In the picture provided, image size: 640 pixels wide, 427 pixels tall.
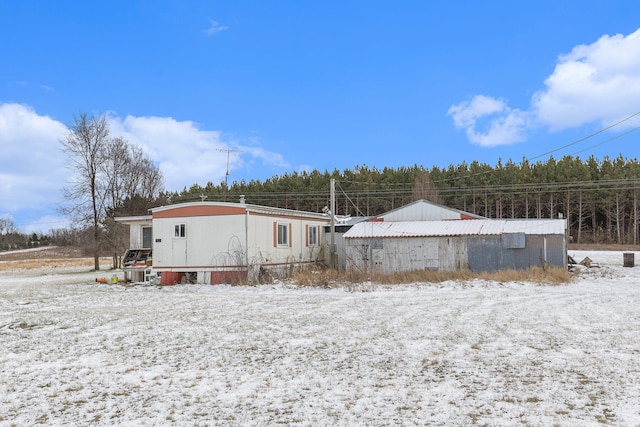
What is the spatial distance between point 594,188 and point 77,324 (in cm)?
5501

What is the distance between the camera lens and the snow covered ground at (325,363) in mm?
4867

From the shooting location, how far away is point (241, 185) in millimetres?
68562

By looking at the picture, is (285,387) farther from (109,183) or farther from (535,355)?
(109,183)

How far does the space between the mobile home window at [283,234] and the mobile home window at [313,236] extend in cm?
203

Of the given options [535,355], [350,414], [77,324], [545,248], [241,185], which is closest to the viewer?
[350,414]

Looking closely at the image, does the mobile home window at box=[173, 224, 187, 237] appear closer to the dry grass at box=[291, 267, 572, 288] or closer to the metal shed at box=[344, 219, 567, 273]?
the dry grass at box=[291, 267, 572, 288]

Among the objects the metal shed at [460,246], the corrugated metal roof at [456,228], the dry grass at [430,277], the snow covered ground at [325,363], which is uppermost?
the corrugated metal roof at [456,228]

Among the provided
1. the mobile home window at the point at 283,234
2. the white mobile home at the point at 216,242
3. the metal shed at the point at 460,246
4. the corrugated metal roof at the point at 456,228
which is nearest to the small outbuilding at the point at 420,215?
the corrugated metal roof at the point at 456,228

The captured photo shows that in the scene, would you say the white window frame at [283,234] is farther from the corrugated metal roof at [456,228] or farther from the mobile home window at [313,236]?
the corrugated metal roof at [456,228]

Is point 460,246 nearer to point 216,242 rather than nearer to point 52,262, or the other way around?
point 216,242

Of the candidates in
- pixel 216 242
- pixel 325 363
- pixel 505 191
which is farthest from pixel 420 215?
pixel 505 191

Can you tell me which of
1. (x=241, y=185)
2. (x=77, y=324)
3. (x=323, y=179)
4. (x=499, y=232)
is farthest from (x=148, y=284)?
(x=241, y=185)

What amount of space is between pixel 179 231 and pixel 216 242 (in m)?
1.66

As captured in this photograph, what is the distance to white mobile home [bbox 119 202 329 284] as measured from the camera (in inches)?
755
